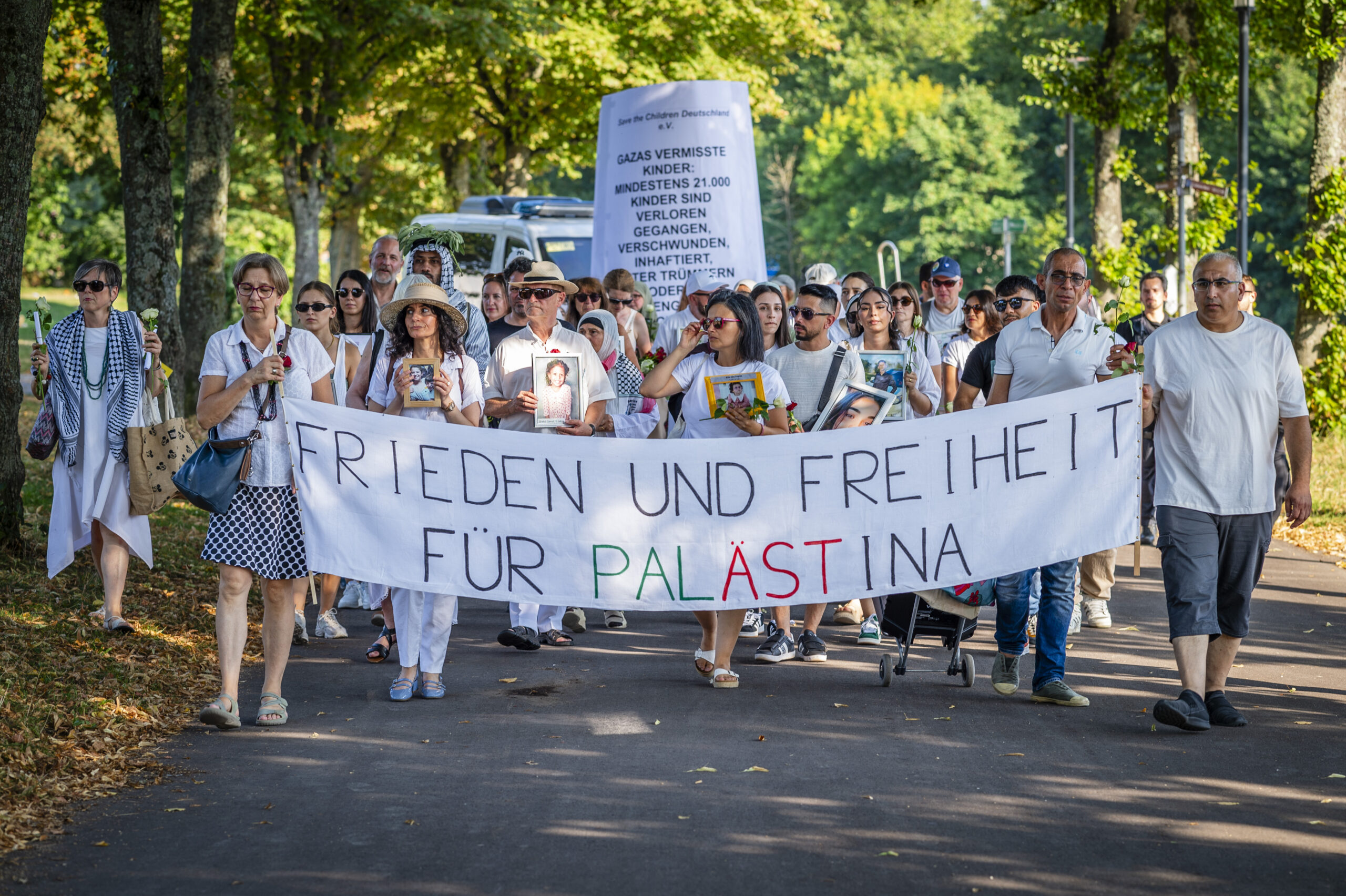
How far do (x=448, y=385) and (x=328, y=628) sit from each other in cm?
243

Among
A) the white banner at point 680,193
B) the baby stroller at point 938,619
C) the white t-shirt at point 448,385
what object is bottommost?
the baby stroller at point 938,619

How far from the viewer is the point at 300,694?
24.7 ft

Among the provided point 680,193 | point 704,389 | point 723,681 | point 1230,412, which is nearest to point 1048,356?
point 1230,412

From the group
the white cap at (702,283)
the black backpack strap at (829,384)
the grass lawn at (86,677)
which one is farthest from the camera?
the white cap at (702,283)

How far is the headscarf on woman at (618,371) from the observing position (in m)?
10.1

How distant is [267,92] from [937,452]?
22.1 m

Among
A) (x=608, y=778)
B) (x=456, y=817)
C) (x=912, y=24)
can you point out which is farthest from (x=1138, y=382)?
(x=912, y=24)

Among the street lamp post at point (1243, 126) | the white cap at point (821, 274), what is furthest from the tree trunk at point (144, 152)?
the street lamp post at point (1243, 126)

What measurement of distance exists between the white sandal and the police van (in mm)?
11002

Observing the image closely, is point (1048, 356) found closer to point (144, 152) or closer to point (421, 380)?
point (421, 380)

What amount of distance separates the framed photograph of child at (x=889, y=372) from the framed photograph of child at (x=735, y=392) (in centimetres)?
107

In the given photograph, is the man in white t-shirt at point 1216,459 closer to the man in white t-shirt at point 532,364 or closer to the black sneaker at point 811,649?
the black sneaker at point 811,649

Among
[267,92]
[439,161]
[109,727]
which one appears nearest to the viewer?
[109,727]

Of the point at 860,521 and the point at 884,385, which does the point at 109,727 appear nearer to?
the point at 860,521
